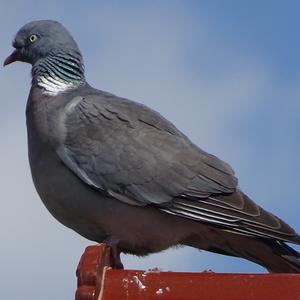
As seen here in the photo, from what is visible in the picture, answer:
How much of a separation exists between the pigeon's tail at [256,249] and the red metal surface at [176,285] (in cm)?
206

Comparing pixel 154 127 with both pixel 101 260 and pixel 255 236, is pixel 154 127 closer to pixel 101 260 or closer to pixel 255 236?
pixel 255 236

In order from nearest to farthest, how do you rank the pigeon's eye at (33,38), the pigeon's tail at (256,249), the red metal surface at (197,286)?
the red metal surface at (197,286) → the pigeon's tail at (256,249) → the pigeon's eye at (33,38)

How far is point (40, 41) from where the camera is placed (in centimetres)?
784

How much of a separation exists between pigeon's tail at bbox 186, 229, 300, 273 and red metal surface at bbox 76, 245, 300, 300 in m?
2.06

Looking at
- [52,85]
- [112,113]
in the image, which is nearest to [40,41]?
[52,85]

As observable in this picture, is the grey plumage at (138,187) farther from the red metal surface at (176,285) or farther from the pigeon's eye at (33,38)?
the red metal surface at (176,285)

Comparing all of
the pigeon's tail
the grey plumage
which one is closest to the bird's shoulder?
the grey plumage

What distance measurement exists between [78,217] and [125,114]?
90 cm

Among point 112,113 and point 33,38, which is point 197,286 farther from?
point 33,38

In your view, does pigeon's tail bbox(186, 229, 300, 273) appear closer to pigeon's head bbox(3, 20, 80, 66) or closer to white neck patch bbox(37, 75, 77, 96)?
white neck patch bbox(37, 75, 77, 96)

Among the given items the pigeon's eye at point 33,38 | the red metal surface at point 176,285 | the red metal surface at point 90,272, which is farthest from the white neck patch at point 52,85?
the red metal surface at point 176,285

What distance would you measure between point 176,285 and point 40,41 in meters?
3.91

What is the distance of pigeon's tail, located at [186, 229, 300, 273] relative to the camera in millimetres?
6371

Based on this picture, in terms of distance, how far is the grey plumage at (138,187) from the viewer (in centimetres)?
645
